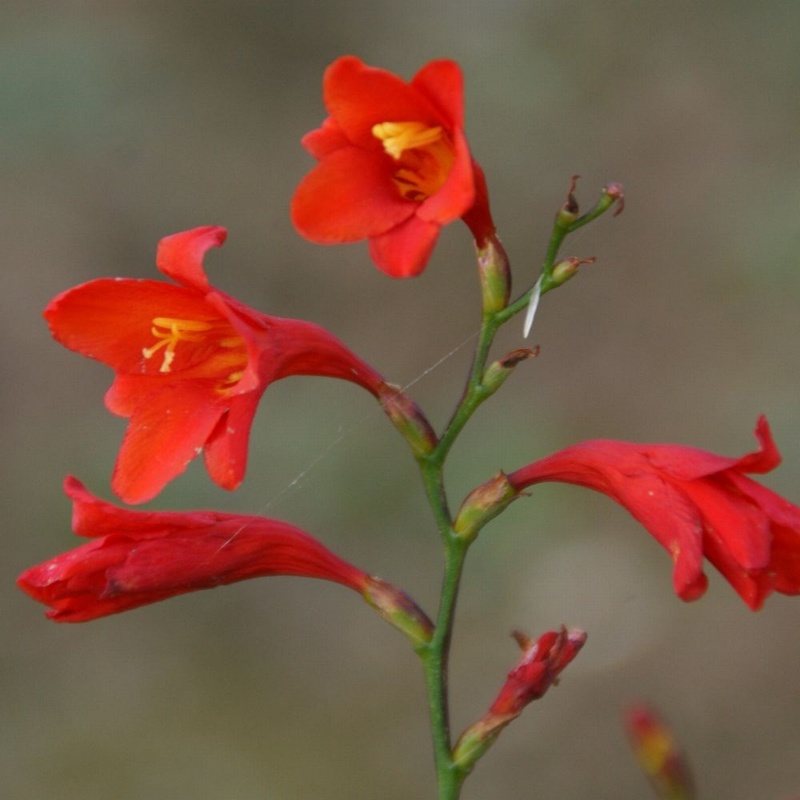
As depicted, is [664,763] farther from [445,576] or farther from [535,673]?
[445,576]

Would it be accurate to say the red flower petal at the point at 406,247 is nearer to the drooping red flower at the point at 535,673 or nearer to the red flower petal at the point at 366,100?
the red flower petal at the point at 366,100

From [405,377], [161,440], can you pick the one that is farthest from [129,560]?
[405,377]

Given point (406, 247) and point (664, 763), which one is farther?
point (664, 763)

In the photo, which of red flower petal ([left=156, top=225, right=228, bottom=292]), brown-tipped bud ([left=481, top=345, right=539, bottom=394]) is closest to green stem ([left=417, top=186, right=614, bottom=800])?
brown-tipped bud ([left=481, top=345, right=539, bottom=394])

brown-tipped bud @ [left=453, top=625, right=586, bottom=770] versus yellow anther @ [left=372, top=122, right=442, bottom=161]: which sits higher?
yellow anther @ [left=372, top=122, right=442, bottom=161]

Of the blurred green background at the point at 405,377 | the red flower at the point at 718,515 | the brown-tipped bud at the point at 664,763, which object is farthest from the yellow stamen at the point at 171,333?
the blurred green background at the point at 405,377

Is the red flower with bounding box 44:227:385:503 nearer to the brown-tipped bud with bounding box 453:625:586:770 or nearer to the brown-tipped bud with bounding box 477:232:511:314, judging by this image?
the brown-tipped bud with bounding box 477:232:511:314
